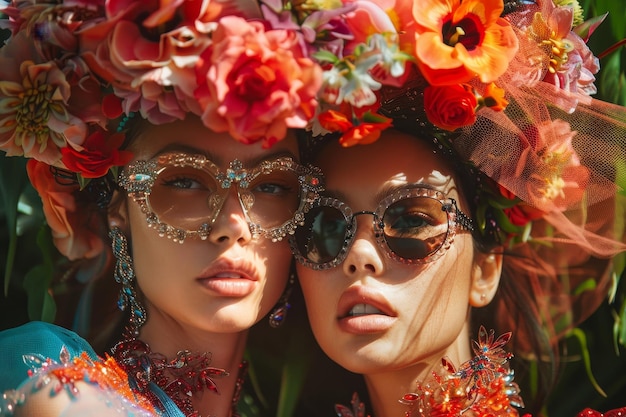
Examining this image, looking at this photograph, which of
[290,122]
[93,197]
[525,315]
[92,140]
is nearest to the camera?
[290,122]

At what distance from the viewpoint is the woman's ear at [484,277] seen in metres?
2.22

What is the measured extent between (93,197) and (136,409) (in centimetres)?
58

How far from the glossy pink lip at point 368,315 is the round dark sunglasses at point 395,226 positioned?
8 centimetres

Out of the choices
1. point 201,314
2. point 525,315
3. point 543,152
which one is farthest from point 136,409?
point 525,315

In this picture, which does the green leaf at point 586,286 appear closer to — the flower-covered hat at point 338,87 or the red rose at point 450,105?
the flower-covered hat at point 338,87

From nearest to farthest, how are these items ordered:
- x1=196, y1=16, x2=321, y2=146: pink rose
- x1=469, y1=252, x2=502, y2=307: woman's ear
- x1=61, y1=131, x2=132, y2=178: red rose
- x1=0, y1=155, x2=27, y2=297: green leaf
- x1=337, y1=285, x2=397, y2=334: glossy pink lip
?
x1=196, y1=16, x2=321, y2=146: pink rose < x1=61, y1=131, x2=132, y2=178: red rose < x1=337, y1=285, x2=397, y2=334: glossy pink lip < x1=469, y1=252, x2=502, y2=307: woman's ear < x1=0, y1=155, x2=27, y2=297: green leaf

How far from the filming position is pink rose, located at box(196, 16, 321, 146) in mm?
1684

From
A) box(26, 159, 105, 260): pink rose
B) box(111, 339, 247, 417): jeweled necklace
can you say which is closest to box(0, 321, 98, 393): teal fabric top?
box(111, 339, 247, 417): jeweled necklace

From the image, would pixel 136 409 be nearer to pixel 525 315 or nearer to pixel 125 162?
pixel 125 162

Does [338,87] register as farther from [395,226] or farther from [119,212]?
[119,212]

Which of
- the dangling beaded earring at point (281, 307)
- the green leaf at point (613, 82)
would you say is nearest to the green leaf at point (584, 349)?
the green leaf at point (613, 82)

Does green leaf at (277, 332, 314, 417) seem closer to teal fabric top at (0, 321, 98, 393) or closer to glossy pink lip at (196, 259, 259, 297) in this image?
glossy pink lip at (196, 259, 259, 297)

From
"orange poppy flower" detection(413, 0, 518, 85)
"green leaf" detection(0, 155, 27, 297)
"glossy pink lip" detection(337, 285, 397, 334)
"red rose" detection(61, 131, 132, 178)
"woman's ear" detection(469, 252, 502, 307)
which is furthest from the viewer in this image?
"green leaf" detection(0, 155, 27, 297)

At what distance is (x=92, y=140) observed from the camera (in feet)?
6.44
